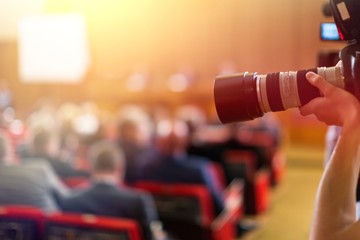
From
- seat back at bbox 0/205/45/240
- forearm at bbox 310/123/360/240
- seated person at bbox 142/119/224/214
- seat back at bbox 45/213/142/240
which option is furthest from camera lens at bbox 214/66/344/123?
seated person at bbox 142/119/224/214

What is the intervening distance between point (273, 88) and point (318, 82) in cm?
10

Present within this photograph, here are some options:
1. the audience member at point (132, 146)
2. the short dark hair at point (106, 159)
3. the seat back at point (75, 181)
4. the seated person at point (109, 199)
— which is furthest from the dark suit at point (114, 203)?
the audience member at point (132, 146)

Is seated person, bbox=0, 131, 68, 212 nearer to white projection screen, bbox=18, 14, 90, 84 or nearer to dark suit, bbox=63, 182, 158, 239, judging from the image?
dark suit, bbox=63, 182, 158, 239

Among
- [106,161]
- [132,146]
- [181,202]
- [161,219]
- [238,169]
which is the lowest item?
[238,169]

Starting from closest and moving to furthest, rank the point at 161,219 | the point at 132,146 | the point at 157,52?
the point at 161,219 → the point at 132,146 → the point at 157,52

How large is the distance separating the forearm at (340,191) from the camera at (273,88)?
11 centimetres

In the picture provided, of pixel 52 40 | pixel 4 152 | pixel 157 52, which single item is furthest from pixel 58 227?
pixel 157 52

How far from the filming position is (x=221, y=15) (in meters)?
12.1

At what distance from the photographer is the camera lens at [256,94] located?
1171 mm

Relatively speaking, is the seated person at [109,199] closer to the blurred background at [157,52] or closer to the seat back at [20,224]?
the seat back at [20,224]

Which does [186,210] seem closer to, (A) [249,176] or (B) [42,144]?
(B) [42,144]

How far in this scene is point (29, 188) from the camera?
3119 millimetres

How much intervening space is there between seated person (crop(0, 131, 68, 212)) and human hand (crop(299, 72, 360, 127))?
7.52 ft

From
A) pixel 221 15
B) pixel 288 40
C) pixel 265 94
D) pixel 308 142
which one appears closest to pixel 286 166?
pixel 308 142
